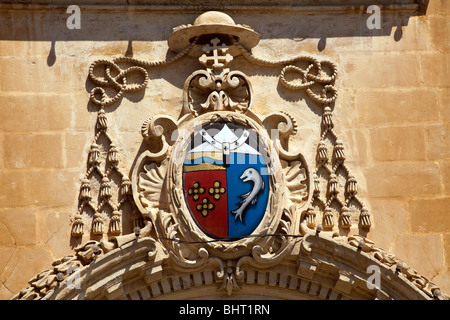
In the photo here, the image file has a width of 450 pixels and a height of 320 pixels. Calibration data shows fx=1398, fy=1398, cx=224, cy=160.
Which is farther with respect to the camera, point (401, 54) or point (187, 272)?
point (401, 54)

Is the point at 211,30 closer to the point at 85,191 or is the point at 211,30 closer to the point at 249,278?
the point at 85,191

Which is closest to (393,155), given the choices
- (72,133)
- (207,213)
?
(207,213)

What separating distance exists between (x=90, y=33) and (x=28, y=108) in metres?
0.88

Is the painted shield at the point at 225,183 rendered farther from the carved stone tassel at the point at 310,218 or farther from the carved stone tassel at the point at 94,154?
the carved stone tassel at the point at 94,154

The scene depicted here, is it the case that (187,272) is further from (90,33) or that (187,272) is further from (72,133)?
(90,33)

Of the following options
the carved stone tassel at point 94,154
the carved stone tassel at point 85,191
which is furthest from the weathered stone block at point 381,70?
the carved stone tassel at point 85,191

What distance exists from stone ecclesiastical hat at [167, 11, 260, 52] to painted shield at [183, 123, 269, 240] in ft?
2.92

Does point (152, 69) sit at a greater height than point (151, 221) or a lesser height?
greater

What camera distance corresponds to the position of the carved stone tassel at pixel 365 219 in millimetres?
11766

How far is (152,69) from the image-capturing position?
481 inches

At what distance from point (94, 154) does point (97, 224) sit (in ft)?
2.05

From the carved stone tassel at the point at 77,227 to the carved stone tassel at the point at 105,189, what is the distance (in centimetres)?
27

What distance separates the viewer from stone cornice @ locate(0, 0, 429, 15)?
483 inches

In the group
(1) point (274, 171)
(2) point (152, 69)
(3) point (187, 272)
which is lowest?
(3) point (187, 272)
